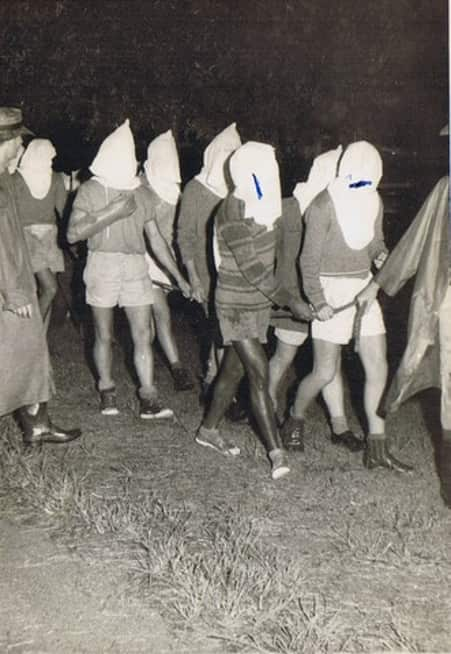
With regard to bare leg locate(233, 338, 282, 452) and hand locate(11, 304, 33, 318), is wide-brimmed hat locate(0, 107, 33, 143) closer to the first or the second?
hand locate(11, 304, 33, 318)

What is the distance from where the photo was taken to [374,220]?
5.87m

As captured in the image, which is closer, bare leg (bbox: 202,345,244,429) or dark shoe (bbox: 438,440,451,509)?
dark shoe (bbox: 438,440,451,509)

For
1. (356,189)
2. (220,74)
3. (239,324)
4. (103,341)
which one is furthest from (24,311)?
(220,74)

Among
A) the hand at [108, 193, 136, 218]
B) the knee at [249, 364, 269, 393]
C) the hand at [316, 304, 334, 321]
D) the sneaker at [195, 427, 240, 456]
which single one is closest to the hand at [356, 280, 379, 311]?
the hand at [316, 304, 334, 321]

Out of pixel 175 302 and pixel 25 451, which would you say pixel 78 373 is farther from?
pixel 175 302

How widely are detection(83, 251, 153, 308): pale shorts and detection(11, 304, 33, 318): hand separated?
938 mm

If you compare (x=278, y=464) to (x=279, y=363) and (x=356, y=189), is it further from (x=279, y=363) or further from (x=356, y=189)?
(x=356, y=189)

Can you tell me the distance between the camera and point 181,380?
8.08m

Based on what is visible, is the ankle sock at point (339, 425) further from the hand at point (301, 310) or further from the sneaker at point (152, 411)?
the sneaker at point (152, 411)

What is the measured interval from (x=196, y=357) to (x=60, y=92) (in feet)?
22.7

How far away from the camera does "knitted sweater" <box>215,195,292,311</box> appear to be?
5.63 metres

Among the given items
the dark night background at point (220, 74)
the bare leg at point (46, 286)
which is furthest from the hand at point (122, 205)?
the dark night background at point (220, 74)

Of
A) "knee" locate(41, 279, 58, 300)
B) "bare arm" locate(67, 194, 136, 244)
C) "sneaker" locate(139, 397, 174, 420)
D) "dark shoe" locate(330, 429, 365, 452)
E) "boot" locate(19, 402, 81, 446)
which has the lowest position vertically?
"dark shoe" locate(330, 429, 365, 452)

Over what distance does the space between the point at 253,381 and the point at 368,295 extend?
854 millimetres
